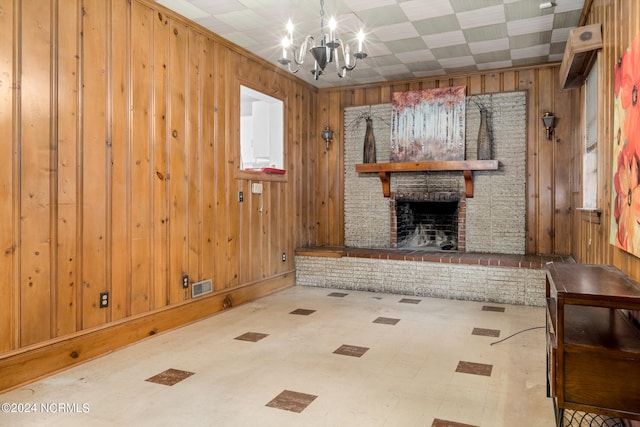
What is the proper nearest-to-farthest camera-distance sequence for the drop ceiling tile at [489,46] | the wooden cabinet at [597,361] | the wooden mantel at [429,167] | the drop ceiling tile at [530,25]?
1. the wooden cabinet at [597,361]
2. the drop ceiling tile at [530,25]
3. the drop ceiling tile at [489,46]
4. the wooden mantel at [429,167]

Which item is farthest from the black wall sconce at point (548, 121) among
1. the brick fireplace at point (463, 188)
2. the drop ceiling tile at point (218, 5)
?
the drop ceiling tile at point (218, 5)

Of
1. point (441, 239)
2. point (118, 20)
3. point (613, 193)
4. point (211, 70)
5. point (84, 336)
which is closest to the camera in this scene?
point (613, 193)

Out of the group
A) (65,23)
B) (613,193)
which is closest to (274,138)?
(65,23)

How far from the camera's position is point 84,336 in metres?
2.90

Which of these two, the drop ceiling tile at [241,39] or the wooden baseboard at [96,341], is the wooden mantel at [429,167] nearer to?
the drop ceiling tile at [241,39]

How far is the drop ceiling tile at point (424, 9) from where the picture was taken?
11.5ft

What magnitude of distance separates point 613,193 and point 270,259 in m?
3.52

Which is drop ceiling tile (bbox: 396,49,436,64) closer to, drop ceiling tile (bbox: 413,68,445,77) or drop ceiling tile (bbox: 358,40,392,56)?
drop ceiling tile (bbox: 358,40,392,56)

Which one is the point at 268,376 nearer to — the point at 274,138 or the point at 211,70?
the point at 211,70

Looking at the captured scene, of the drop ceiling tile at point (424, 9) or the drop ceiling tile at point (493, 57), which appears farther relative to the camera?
the drop ceiling tile at point (493, 57)

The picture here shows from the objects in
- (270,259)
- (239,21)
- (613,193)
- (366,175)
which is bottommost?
(270,259)

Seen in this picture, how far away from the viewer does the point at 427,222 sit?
6.00 metres

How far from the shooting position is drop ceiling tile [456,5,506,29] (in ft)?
11.9

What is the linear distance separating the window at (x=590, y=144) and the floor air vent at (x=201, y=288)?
128 inches
